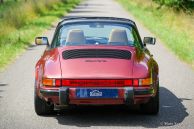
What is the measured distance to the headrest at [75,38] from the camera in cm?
881

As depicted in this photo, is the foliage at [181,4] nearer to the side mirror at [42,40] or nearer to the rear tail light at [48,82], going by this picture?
the side mirror at [42,40]

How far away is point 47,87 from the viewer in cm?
792

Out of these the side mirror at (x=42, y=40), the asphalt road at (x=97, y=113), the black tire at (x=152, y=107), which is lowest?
the asphalt road at (x=97, y=113)

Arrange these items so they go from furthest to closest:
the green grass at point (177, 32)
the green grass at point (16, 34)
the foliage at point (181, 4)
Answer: the foliage at point (181, 4)
the green grass at point (177, 32)
the green grass at point (16, 34)

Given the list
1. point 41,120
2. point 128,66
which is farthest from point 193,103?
point 41,120

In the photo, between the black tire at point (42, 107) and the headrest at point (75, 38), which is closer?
the black tire at point (42, 107)

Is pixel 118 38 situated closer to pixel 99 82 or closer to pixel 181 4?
pixel 99 82

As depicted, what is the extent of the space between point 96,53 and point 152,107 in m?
1.08

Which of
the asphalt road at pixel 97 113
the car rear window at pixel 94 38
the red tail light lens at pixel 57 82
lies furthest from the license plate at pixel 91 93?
the car rear window at pixel 94 38

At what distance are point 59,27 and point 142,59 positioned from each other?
1610mm

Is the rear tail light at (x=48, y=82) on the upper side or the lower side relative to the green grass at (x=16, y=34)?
upper

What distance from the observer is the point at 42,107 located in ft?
27.8

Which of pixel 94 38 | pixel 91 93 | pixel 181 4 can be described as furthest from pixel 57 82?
pixel 181 4

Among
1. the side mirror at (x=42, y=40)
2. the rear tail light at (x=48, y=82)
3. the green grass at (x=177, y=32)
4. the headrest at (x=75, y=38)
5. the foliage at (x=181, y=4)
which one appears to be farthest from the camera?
the foliage at (x=181, y=4)
